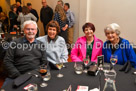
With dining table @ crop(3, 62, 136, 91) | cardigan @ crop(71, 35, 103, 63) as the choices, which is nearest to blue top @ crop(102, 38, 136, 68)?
cardigan @ crop(71, 35, 103, 63)

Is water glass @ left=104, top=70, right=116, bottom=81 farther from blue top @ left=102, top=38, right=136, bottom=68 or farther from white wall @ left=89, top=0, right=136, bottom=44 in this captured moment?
white wall @ left=89, top=0, right=136, bottom=44

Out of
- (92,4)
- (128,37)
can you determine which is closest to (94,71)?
(128,37)

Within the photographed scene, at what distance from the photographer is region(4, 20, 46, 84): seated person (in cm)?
209

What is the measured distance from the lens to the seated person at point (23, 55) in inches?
82.3

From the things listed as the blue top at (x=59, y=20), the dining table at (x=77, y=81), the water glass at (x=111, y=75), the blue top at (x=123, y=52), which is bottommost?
the dining table at (x=77, y=81)

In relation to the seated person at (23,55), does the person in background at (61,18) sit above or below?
above

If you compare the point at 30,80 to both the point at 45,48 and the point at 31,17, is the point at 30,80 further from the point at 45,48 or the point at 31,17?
the point at 31,17

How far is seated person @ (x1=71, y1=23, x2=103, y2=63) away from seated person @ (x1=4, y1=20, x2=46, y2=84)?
670 millimetres

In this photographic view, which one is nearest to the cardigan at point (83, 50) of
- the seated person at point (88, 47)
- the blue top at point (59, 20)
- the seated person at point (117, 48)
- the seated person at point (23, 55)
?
the seated person at point (88, 47)

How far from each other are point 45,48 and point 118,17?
9.18 feet

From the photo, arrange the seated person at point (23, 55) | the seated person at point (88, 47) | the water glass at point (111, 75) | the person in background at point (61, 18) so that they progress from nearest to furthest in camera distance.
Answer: the water glass at point (111, 75)
the seated person at point (23, 55)
the seated person at point (88, 47)
the person in background at point (61, 18)

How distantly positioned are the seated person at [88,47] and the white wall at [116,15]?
2.11 meters

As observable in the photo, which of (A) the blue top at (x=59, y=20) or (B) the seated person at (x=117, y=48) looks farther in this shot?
(A) the blue top at (x=59, y=20)

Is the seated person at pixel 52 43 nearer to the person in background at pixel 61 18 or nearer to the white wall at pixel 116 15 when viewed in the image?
the person in background at pixel 61 18
